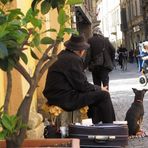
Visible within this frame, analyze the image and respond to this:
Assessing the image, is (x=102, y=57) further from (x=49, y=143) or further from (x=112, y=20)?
(x=112, y=20)

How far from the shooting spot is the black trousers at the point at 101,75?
38.0 ft

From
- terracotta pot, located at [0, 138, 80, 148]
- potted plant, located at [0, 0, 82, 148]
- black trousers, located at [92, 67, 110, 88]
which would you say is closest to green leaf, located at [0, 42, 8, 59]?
potted plant, located at [0, 0, 82, 148]

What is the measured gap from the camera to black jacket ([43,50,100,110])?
6.12 m

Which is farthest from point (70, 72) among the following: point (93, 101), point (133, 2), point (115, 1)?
point (115, 1)

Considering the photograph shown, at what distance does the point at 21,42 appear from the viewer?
2576 mm

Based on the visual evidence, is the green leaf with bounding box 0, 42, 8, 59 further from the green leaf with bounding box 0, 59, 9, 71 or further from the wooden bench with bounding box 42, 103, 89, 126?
the wooden bench with bounding box 42, 103, 89, 126

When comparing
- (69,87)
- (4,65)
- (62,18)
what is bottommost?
(69,87)

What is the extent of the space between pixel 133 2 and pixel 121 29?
8.08m

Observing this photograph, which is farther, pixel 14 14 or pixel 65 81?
pixel 65 81

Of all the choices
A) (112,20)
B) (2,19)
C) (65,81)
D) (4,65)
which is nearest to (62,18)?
(2,19)

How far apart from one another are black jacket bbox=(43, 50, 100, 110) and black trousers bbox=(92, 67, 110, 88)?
5.32 metres

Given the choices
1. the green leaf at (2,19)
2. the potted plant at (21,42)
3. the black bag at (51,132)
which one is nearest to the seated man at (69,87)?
the black bag at (51,132)

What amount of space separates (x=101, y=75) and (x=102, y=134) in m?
6.02

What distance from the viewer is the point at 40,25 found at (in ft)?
8.93
